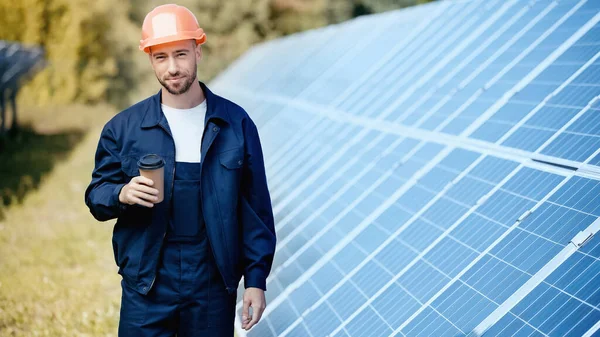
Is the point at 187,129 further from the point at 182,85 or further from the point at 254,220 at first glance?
the point at 254,220

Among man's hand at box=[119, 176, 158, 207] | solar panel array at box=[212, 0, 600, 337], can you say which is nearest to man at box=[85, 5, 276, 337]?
man's hand at box=[119, 176, 158, 207]

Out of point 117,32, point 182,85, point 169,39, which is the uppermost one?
point 169,39

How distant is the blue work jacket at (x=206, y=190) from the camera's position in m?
3.51

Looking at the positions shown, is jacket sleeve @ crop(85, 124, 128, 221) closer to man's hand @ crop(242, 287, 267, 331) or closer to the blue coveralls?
the blue coveralls

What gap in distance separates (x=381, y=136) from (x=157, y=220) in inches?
142

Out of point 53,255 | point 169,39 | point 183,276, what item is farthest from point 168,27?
point 53,255

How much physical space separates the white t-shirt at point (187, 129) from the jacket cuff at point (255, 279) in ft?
1.96

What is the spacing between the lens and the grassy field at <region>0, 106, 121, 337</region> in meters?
7.18

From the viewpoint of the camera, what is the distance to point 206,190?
11.6ft

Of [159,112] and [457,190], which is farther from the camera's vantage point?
A: [457,190]

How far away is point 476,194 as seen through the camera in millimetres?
4633

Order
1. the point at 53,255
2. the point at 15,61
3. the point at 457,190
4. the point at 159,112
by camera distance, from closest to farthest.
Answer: the point at 159,112 < the point at 457,190 < the point at 53,255 < the point at 15,61

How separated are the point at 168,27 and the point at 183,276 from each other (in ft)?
3.75

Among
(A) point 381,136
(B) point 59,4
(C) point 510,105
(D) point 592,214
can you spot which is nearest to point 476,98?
(C) point 510,105
